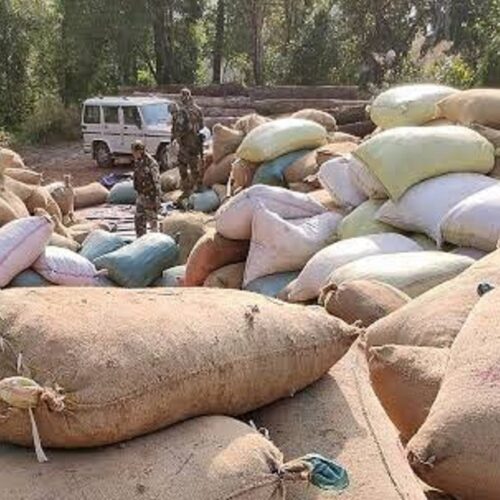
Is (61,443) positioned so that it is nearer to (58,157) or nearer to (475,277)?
(475,277)

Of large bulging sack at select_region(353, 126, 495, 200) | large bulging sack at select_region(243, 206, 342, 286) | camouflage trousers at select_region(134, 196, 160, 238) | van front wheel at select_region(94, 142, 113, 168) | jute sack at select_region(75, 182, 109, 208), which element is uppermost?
large bulging sack at select_region(353, 126, 495, 200)

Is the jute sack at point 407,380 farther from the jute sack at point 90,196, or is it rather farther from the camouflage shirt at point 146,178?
the jute sack at point 90,196

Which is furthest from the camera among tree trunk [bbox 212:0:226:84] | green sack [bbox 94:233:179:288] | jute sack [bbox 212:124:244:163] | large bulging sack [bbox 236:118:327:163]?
tree trunk [bbox 212:0:226:84]

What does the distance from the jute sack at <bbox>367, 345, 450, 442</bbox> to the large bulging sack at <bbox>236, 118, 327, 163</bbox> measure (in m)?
4.54

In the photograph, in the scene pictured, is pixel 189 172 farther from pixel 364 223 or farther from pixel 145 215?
pixel 364 223

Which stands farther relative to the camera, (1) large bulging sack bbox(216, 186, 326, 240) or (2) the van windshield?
(2) the van windshield

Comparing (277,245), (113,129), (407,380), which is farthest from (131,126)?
(407,380)

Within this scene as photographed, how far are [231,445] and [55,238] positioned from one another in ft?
16.6

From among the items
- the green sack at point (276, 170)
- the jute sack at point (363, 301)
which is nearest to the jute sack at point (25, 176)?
the green sack at point (276, 170)

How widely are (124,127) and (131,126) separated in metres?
0.22

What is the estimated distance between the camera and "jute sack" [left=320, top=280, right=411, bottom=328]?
300cm

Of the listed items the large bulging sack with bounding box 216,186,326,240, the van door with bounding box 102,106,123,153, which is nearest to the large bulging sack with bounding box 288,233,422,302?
the large bulging sack with bounding box 216,186,326,240

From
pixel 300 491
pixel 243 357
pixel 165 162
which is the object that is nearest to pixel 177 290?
pixel 243 357

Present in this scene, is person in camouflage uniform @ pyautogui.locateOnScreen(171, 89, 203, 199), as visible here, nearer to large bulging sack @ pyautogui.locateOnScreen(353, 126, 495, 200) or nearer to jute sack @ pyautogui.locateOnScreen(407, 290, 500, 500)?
large bulging sack @ pyautogui.locateOnScreen(353, 126, 495, 200)
